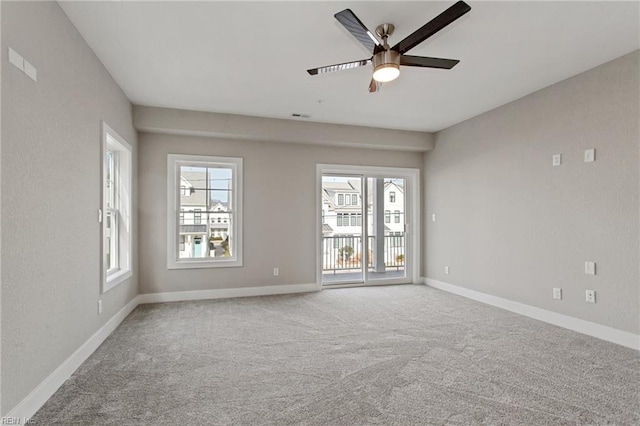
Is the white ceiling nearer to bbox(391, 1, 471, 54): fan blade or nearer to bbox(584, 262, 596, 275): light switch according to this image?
bbox(391, 1, 471, 54): fan blade

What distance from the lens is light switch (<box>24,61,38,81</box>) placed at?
201 centimetres

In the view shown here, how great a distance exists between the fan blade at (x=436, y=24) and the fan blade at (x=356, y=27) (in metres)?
0.21

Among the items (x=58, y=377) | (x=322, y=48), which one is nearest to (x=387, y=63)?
(x=322, y=48)

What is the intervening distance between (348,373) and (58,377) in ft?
6.73

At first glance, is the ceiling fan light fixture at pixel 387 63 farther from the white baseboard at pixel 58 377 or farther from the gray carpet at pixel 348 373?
the white baseboard at pixel 58 377

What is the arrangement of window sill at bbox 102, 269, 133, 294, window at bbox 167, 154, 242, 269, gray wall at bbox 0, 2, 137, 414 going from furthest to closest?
window at bbox 167, 154, 242, 269, window sill at bbox 102, 269, 133, 294, gray wall at bbox 0, 2, 137, 414

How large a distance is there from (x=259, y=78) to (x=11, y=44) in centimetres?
213

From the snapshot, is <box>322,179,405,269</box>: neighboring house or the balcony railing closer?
<box>322,179,405,269</box>: neighboring house

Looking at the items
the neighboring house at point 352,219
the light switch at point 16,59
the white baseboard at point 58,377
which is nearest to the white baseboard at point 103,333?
the white baseboard at point 58,377

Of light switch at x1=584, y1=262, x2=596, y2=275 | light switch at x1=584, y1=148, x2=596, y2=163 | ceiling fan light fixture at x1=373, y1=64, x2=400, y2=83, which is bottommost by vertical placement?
light switch at x1=584, y1=262, x2=596, y2=275

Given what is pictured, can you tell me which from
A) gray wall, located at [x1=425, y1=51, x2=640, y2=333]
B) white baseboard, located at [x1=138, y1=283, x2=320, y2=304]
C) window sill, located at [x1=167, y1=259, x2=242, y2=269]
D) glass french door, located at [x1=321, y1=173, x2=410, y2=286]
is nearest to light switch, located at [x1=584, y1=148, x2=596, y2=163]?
gray wall, located at [x1=425, y1=51, x2=640, y2=333]

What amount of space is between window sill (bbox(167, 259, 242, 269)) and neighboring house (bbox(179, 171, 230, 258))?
0.41 feet

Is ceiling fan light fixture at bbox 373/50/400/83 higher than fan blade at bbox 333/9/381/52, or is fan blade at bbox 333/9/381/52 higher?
fan blade at bbox 333/9/381/52

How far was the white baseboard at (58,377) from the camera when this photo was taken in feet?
6.39
